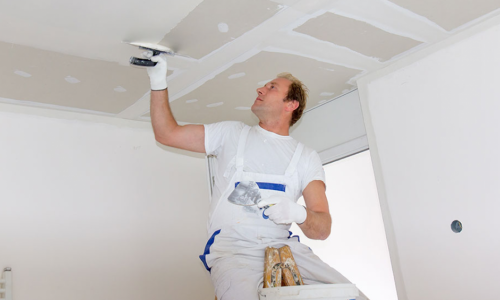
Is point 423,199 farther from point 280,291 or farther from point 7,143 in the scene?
point 7,143

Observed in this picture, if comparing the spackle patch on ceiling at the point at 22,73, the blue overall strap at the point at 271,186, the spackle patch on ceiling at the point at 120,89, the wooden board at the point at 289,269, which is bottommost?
the wooden board at the point at 289,269

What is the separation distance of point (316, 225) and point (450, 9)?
1.39 metres

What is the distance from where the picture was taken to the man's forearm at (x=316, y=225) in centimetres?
213

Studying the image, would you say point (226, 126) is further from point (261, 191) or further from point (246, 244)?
point (246, 244)

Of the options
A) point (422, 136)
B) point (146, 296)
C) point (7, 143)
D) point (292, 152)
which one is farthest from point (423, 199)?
point (7, 143)

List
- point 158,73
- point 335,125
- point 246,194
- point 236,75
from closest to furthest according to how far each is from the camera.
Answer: point 246,194 < point 158,73 < point 236,75 < point 335,125

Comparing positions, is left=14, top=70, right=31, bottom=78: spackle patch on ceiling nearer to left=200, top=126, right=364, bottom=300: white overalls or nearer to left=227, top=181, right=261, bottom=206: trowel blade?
left=200, top=126, right=364, bottom=300: white overalls

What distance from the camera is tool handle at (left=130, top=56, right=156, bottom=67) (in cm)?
247

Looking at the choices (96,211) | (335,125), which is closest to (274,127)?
(335,125)

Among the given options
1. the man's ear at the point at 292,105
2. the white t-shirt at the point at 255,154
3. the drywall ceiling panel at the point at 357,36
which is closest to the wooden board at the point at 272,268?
the white t-shirt at the point at 255,154

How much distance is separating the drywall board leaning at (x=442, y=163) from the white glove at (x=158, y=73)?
1.46 meters

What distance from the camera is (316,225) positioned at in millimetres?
2164

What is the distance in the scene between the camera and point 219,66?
2992 mm

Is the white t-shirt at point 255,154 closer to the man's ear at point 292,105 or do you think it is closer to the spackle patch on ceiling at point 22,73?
the man's ear at point 292,105
